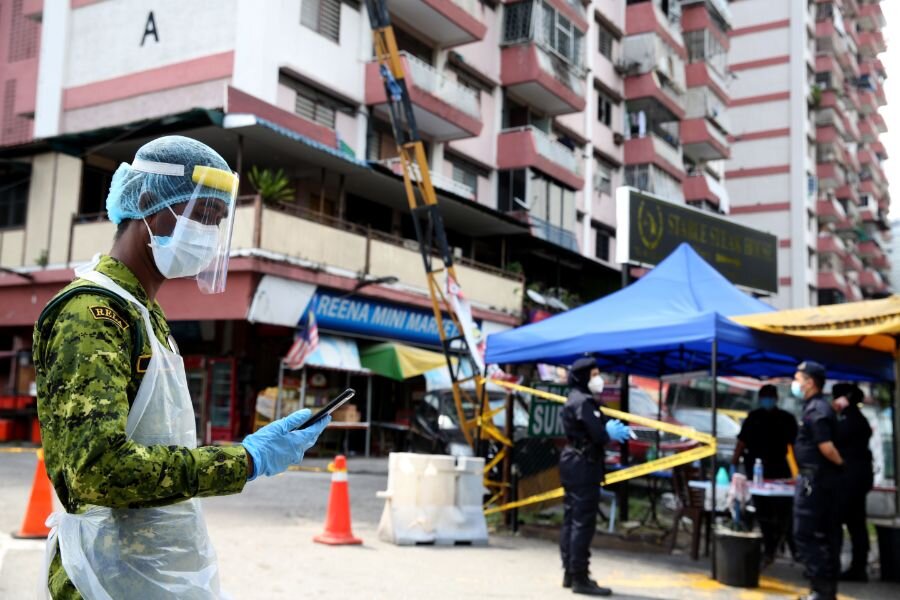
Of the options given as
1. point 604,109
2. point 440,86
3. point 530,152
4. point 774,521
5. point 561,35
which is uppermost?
point 561,35

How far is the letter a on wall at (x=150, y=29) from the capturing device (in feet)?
68.8

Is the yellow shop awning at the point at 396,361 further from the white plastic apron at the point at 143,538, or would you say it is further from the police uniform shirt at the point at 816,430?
the white plastic apron at the point at 143,538

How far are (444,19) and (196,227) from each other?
23.4 m

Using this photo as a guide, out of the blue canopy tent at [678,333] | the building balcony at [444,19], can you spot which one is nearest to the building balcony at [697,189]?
the building balcony at [444,19]

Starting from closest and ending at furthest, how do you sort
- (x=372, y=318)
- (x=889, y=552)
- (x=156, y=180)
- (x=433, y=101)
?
(x=156, y=180)
(x=889, y=552)
(x=372, y=318)
(x=433, y=101)

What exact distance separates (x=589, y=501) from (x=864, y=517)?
328 centimetres

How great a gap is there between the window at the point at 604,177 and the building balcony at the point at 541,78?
481 cm

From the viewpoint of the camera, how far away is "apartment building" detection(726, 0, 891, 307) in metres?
52.7

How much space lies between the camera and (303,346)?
18.8 metres

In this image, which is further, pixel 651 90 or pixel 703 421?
pixel 651 90

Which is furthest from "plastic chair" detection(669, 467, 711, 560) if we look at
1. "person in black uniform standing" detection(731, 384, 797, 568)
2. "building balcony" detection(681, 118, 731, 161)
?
"building balcony" detection(681, 118, 731, 161)

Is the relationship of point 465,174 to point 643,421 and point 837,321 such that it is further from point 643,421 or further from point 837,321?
point 837,321

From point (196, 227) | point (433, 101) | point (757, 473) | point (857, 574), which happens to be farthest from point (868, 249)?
point (196, 227)

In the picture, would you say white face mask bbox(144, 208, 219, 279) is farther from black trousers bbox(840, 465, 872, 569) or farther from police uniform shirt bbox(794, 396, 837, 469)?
black trousers bbox(840, 465, 872, 569)
